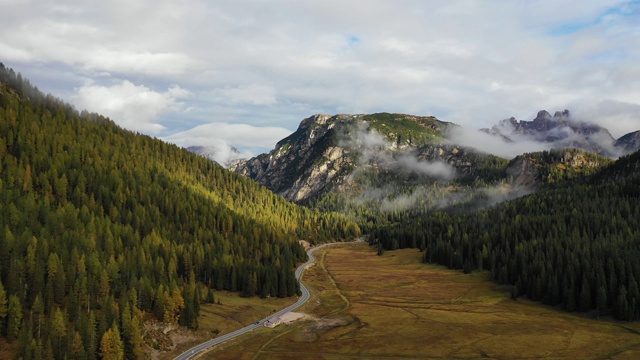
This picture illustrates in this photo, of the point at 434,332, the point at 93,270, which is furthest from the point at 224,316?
the point at 434,332

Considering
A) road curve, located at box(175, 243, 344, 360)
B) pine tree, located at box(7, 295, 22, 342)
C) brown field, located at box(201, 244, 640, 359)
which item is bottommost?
road curve, located at box(175, 243, 344, 360)

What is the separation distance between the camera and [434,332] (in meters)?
114

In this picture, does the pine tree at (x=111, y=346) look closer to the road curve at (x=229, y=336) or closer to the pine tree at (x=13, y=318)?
the road curve at (x=229, y=336)

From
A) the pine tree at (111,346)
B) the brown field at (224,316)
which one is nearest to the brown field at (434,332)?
the brown field at (224,316)

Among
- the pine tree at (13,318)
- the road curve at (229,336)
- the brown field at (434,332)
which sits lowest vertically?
the road curve at (229,336)

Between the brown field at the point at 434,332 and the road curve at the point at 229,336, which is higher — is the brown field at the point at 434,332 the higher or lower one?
the higher one

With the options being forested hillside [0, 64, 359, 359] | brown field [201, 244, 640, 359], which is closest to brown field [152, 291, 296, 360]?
forested hillside [0, 64, 359, 359]

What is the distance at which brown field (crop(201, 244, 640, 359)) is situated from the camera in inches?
3883

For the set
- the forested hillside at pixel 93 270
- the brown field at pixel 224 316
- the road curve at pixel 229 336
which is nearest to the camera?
the forested hillside at pixel 93 270

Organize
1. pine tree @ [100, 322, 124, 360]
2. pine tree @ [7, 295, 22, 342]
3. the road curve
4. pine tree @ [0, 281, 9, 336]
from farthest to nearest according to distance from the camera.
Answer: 1. the road curve
2. pine tree @ [0, 281, 9, 336]
3. pine tree @ [7, 295, 22, 342]
4. pine tree @ [100, 322, 124, 360]

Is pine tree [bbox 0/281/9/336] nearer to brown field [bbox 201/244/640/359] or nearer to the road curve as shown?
the road curve

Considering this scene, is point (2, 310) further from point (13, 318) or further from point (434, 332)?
point (434, 332)

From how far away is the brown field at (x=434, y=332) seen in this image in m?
98.6

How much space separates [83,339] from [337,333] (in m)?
62.4
